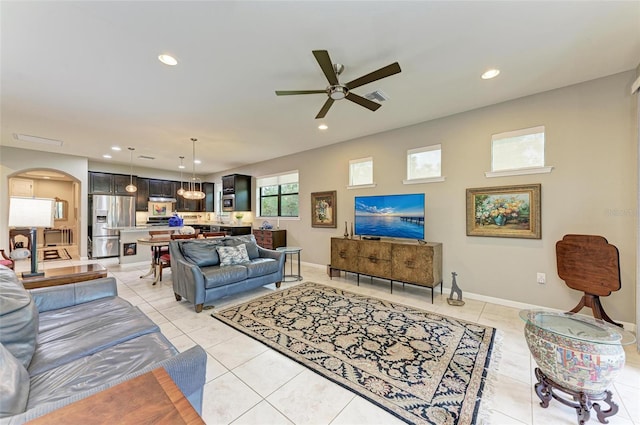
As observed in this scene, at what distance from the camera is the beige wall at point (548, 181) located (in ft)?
9.12

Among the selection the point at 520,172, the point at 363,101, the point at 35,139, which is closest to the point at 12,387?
the point at 363,101

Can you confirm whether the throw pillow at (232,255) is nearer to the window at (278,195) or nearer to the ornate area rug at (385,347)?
the ornate area rug at (385,347)

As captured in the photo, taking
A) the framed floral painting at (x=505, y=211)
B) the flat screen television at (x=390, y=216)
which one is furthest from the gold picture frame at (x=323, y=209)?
the framed floral painting at (x=505, y=211)

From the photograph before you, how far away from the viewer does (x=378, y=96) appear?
325 cm

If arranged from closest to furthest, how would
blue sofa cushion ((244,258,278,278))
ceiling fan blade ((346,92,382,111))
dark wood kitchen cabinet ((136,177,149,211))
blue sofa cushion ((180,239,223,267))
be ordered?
ceiling fan blade ((346,92,382,111))
blue sofa cushion ((180,239,223,267))
blue sofa cushion ((244,258,278,278))
dark wood kitchen cabinet ((136,177,149,211))

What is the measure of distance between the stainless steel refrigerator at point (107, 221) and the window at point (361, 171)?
20.6 ft

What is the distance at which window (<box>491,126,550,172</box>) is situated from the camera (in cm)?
330

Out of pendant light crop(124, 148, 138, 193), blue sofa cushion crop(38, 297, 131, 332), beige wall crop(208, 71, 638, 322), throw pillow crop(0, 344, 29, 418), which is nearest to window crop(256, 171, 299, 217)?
beige wall crop(208, 71, 638, 322)

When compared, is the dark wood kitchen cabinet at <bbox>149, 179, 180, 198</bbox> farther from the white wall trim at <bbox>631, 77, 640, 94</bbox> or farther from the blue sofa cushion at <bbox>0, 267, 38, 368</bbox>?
the white wall trim at <bbox>631, 77, 640, 94</bbox>

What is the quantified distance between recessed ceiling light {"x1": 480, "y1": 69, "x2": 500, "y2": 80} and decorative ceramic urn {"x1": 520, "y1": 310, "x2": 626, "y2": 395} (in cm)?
255

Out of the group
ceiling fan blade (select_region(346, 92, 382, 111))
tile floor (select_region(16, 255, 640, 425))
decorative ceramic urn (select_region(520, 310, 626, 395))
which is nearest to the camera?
decorative ceramic urn (select_region(520, 310, 626, 395))

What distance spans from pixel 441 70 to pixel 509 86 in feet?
3.48

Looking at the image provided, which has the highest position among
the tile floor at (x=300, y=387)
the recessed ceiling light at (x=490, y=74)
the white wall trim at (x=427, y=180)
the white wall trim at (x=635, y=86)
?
the recessed ceiling light at (x=490, y=74)

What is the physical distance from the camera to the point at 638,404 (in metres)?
1.76
